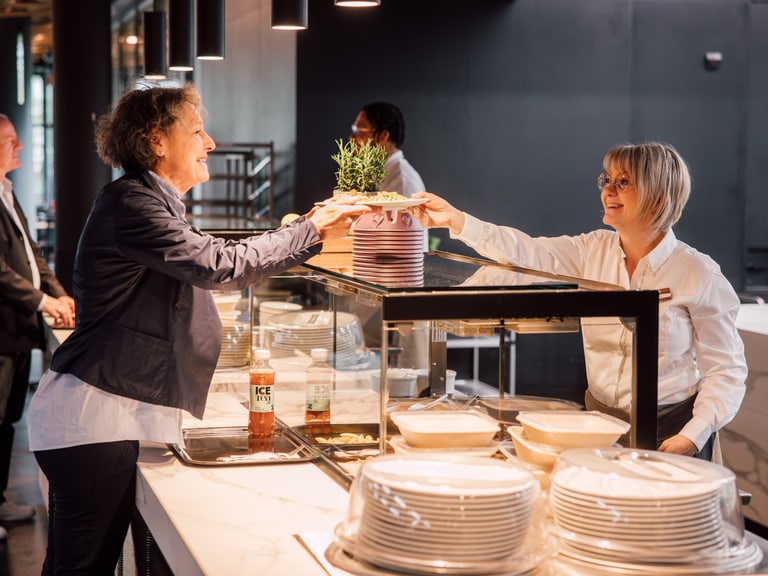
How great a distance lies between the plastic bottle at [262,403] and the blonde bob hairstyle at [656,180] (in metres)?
1.05

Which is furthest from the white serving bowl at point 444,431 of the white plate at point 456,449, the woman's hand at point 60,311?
the woman's hand at point 60,311

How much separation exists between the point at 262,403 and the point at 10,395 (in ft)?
8.86

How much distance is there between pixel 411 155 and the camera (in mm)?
8156

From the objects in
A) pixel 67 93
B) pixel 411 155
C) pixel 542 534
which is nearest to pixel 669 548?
pixel 542 534

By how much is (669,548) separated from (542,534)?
190 millimetres

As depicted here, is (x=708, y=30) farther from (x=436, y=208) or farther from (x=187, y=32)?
(x=436, y=208)

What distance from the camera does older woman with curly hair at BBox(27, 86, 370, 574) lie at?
2.31m

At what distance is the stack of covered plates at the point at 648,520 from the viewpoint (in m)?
1.58

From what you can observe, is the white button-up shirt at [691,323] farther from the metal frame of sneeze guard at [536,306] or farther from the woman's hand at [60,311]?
the woman's hand at [60,311]

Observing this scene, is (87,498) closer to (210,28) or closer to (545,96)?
(210,28)

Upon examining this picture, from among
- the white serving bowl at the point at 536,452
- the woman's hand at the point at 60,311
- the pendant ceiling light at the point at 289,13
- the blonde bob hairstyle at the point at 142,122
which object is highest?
the pendant ceiling light at the point at 289,13

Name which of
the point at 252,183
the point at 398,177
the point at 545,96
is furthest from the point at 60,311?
the point at 545,96

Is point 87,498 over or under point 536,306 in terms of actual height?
under

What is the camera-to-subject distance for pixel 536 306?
1990mm
